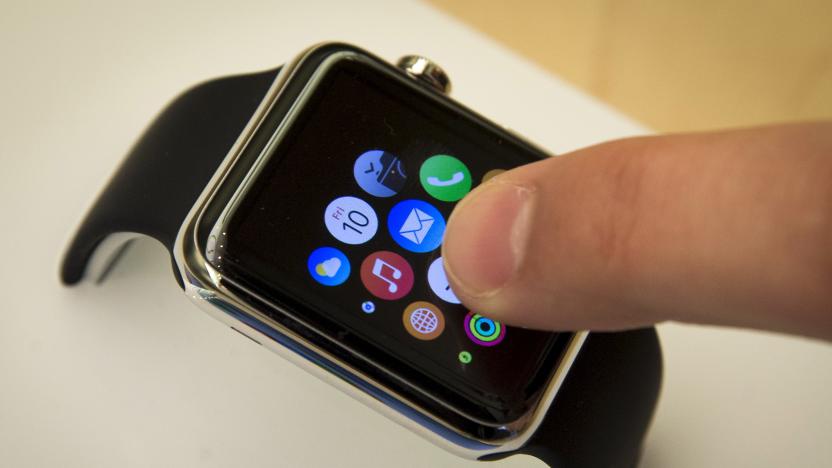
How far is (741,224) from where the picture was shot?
27 centimetres

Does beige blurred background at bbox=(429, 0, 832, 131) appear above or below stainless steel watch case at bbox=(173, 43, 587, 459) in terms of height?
above

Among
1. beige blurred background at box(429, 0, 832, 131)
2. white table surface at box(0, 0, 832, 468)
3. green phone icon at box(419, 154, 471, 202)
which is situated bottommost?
white table surface at box(0, 0, 832, 468)

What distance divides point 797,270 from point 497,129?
22cm

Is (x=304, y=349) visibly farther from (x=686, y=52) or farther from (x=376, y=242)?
(x=686, y=52)

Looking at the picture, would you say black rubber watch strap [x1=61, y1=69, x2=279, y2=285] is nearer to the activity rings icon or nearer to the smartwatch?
the smartwatch

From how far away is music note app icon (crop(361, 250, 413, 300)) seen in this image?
16.3 inches

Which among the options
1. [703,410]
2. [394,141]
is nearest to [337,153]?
[394,141]

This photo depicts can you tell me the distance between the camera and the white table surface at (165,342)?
1.50 ft

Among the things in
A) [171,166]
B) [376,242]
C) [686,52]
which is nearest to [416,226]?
[376,242]

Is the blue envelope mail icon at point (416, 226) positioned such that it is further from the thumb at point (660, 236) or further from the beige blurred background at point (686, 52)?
the beige blurred background at point (686, 52)

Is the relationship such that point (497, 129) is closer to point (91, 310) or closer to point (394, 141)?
point (394, 141)

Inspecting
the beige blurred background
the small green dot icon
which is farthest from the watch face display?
the beige blurred background

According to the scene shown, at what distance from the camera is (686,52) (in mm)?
635

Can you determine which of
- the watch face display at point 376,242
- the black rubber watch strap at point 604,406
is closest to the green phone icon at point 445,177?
the watch face display at point 376,242
